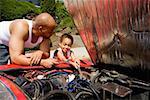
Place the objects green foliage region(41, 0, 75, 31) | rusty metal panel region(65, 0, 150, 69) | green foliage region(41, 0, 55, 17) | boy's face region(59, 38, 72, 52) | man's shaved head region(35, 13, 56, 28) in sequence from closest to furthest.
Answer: rusty metal panel region(65, 0, 150, 69) < man's shaved head region(35, 13, 56, 28) < boy's face region(59, 38, 72, 52) < green foliage region(41, 0, 75, 31) < green foliage region(41, 0, 55, 17)

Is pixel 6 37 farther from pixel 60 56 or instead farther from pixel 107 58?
pixel 107 58

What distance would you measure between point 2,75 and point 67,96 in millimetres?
472

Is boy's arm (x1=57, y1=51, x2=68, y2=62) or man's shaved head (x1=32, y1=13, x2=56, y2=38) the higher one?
man's shaved head (x1=32, y1=13, x2=56, y2=38)

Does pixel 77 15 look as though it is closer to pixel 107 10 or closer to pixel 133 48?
pixel 107 10

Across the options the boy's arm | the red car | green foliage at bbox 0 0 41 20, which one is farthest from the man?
green foliage at bbox 0 0 41 20

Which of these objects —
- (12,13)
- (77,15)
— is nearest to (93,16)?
(77,15)

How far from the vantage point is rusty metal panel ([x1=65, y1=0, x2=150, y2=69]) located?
204 cm

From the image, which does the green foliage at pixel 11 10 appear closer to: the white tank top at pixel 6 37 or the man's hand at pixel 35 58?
the white tank top at pixel 6 37

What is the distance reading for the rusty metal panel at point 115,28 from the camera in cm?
204

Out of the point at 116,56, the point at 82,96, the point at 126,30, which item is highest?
the point at 126,30

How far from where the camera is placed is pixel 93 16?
7.40 ft

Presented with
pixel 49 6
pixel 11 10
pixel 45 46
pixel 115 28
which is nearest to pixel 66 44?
pixel 45 46

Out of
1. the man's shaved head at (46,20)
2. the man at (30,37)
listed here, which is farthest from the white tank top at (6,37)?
the man's shaved head at (46,20)

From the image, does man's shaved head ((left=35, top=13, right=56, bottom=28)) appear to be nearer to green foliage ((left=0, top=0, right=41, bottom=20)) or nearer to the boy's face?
the boy's face
